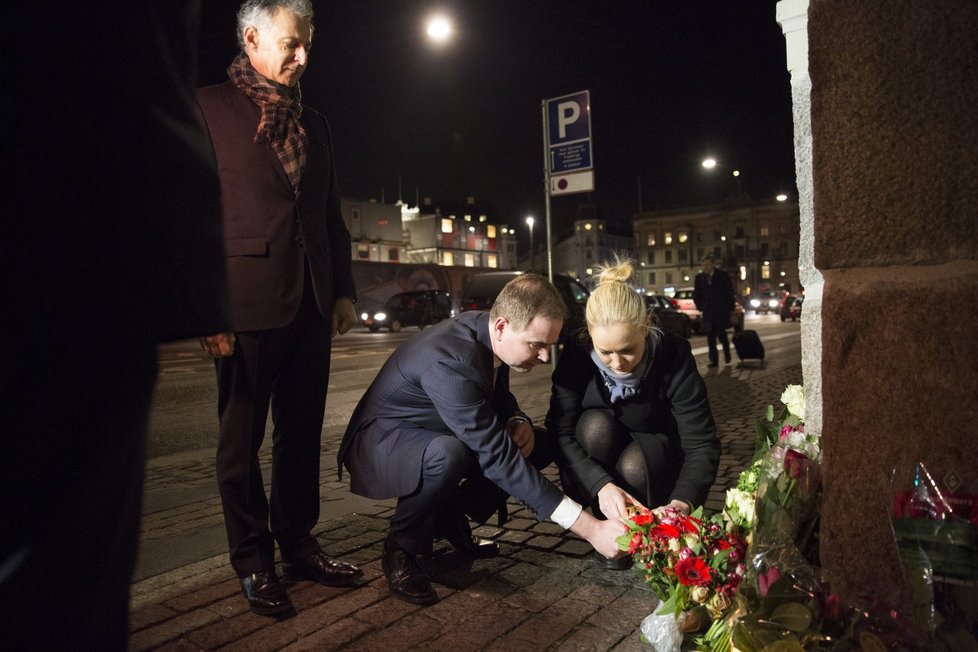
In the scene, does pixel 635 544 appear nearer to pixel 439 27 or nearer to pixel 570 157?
pixel 570 157

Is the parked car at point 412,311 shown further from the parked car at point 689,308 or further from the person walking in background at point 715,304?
the person walking in background at point 715,304

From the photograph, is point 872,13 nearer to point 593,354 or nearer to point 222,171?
point 593,354

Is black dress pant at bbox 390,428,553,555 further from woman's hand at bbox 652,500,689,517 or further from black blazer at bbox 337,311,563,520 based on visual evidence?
woman's hand at bbox 652,500,689,517

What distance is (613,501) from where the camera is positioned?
261cm

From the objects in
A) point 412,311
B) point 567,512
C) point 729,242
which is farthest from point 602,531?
point 729,242

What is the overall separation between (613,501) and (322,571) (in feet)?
3.81

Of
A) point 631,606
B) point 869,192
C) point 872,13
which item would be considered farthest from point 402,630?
point 872,13

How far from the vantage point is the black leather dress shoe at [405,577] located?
2544 millimetres

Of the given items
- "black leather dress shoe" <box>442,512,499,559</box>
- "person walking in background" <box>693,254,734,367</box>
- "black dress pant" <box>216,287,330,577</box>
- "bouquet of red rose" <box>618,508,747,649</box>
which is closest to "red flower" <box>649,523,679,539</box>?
"bouquet of red rose" <box>618,508,747,649</box>

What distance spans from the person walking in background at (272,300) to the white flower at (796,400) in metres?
1.81

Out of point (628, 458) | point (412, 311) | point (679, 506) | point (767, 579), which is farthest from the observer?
point (412, 311)

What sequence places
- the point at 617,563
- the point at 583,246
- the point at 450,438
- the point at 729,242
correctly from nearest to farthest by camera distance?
the point at 450,438 → the point at 617,563 → the point at 729,242 → the point at 583,246

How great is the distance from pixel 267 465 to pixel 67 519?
398 centimetres

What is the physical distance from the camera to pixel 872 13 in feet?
5.40
